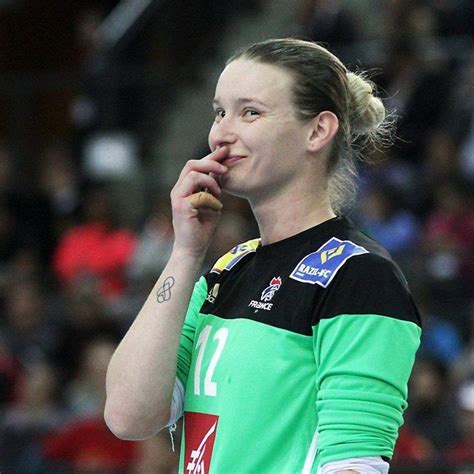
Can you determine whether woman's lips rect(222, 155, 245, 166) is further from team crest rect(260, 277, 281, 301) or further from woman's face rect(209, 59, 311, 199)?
team crest rect(260, 277, 281, 301)

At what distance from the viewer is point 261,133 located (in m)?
2.61

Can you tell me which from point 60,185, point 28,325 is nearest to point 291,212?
point 28,325

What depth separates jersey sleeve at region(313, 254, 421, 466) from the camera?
235 cm

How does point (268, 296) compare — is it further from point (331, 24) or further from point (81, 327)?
point (331, 24)

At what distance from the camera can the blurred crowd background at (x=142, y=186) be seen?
6465mm

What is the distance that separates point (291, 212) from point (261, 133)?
0.20 meters

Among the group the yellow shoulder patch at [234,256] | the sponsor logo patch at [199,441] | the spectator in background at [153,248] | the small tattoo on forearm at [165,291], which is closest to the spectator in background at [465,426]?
the spectator in background at [153,248]

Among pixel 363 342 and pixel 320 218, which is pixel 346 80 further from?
pixel 363 342

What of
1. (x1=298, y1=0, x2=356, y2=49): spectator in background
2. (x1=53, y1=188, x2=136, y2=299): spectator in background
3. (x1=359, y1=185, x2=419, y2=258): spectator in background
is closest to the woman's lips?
(x1=359, y1=185, x2=419, y2=258): spectator in background

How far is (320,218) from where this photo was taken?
2693 millimetres

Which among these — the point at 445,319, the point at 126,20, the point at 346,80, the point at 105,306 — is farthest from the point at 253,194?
the point at 126,20

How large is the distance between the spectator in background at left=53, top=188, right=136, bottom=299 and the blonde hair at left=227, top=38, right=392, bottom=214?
545cm

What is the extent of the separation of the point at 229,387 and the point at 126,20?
8711 mm

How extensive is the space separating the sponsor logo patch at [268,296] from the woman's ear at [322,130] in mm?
308
